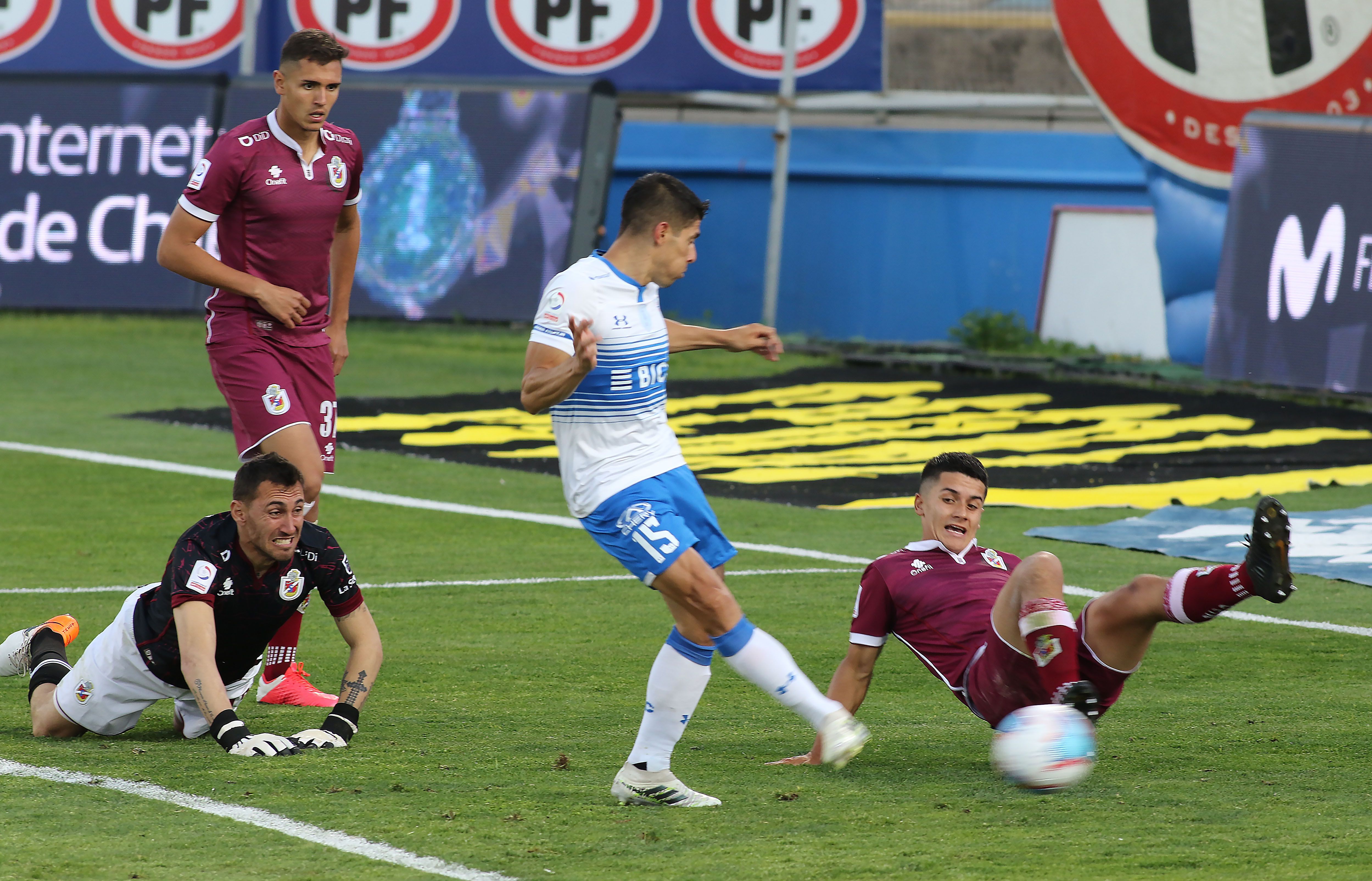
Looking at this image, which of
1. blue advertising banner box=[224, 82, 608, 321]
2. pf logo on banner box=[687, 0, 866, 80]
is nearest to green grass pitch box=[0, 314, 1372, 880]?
blue advertising banner box=[224, 82, 608, 321]

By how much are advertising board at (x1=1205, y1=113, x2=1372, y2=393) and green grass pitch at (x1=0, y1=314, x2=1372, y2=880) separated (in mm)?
5109

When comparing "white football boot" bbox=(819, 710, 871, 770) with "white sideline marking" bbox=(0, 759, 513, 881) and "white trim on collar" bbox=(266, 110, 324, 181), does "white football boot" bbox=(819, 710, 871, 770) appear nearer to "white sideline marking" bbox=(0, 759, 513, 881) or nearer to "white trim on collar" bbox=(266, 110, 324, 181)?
"white sideline marking" bbox=(0, 759, 513, 881)

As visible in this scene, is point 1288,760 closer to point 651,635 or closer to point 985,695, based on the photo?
point 985,695

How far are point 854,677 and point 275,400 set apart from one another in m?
2.50

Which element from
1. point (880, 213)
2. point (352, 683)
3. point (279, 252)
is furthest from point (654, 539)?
point (880, 213)

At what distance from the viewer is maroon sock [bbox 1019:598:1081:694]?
5.07m

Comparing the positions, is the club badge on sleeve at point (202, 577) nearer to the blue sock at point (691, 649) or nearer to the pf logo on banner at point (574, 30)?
the blue sock at point (691, 649)

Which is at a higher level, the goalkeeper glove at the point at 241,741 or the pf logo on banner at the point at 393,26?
the pf logo on banner at the point at 393,26

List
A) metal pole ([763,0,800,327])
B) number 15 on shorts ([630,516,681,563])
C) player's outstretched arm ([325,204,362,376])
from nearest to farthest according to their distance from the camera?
1. number 15 on shorts ([630,516,681,563])
2. player's outstretched arm ([325,204,362,376])
3. metal pole ([763,0,800,327])

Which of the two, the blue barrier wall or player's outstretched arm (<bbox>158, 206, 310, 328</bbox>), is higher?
the blue barrier wall

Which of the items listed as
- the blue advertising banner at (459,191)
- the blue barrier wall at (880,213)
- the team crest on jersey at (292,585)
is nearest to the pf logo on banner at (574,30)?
the blue barrier wall at (880,213)

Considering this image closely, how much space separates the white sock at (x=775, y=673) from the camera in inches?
189

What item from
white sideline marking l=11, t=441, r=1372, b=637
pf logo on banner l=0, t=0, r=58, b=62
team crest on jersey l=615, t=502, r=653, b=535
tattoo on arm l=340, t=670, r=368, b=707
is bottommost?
tattoo on arm l=340, t=670, r=368, b=707

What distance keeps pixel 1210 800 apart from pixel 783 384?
1210 centimetres
